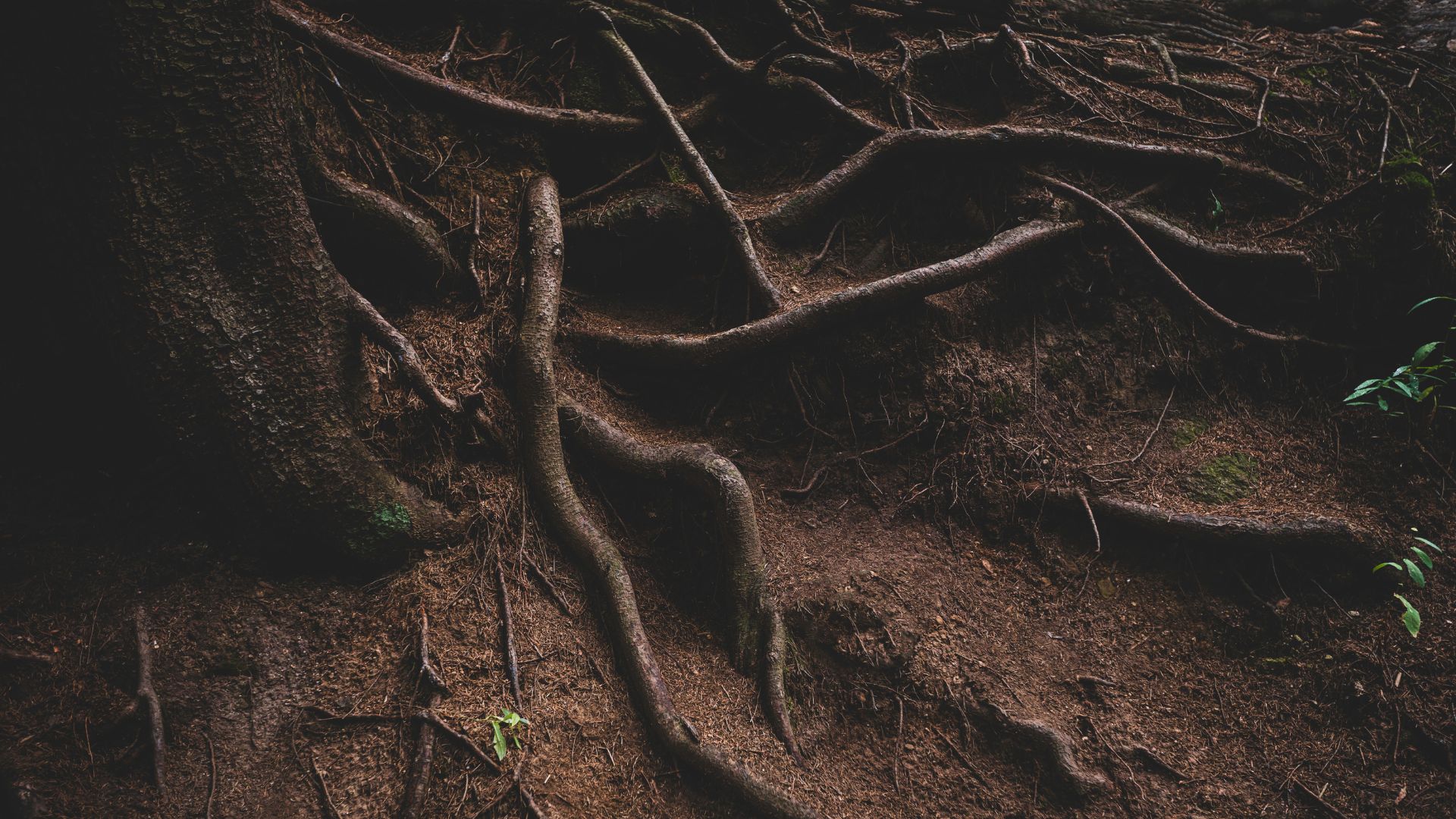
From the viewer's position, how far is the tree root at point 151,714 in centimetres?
240

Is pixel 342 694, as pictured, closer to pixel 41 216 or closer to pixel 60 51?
pixel 41 216

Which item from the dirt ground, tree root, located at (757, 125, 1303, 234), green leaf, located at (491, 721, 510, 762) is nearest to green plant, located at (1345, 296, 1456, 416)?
the dirt ground

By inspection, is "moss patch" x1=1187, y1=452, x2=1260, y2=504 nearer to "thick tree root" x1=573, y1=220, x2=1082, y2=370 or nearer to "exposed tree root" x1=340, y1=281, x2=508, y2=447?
"thick tree root" x1=573, y1=220, x2=1082, y2=370

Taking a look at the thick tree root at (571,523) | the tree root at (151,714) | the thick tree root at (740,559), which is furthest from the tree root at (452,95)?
Answer: the tree root at (151,714)

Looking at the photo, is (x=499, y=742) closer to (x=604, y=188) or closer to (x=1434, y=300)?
(x=604, y=188)

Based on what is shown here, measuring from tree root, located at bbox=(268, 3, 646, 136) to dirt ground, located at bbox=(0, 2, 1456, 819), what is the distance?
188 millimetres

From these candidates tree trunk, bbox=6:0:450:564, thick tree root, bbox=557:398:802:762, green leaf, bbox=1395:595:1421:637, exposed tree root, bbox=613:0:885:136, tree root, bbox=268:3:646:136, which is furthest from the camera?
exposed tree root, bbox=613:0:885:136

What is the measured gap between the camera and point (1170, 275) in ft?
13.4

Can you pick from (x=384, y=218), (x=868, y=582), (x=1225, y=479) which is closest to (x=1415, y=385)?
(x=1225, y=479)

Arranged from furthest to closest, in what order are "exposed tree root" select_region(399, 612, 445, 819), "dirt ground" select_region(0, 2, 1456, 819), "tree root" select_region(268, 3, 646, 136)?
"tree root" select_region(268, 3, 646, 136) → "dirt ground" select_region(0, 2, 1456, 819) → "exposed tree root" select_region(399, 612, 445, 819)

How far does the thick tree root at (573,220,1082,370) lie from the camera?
3621 mm

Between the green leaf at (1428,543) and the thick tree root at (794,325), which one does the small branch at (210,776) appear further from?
the green leaf at (1428,543)

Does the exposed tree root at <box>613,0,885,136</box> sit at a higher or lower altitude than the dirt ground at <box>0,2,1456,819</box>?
higher

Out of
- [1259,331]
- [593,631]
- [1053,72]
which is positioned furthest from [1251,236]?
[593,631]
